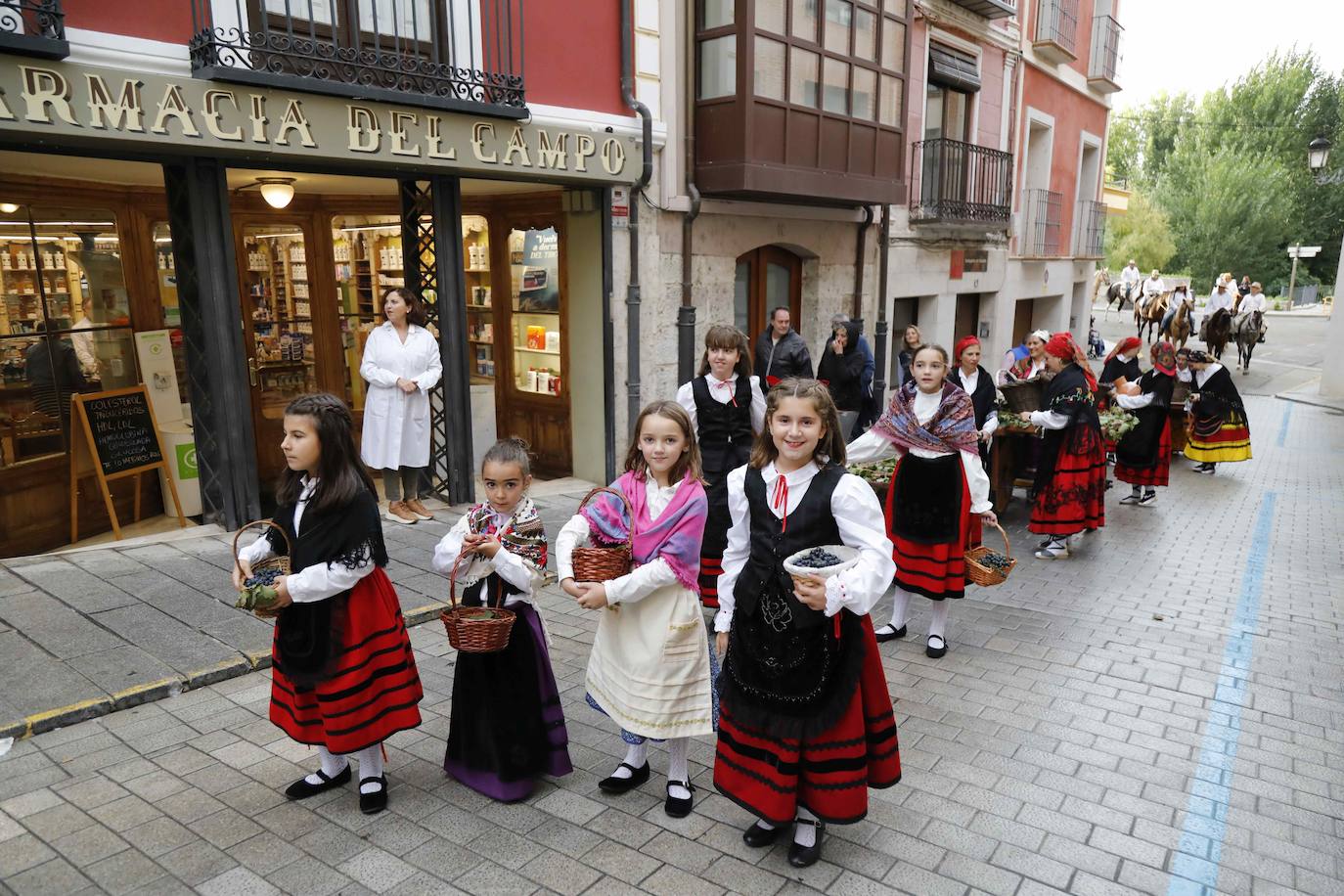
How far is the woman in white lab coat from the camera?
7691mm

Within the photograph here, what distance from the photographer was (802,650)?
10.9 ft

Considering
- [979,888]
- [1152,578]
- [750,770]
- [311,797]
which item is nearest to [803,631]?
[750,770]

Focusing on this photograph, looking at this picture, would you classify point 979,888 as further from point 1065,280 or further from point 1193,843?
point 1065,280

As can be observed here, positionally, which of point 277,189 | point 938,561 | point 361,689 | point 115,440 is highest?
point 277,189

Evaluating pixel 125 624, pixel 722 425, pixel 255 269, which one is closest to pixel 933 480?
pixel 722 425

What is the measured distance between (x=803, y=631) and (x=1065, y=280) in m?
19.2

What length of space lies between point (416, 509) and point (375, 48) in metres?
3.82

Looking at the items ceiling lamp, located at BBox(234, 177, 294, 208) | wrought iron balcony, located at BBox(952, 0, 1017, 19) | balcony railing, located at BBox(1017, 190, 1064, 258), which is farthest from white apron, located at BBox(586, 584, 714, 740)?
balcony railing, located at BBox(1017, 190, 1064, 258)

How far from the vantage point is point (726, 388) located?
19.6 ft

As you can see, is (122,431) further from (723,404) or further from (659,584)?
(659,584)

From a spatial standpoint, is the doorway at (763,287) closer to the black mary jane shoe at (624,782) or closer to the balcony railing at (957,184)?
the balcony railing at (957,184)

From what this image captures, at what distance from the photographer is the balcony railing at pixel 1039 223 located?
17.8m

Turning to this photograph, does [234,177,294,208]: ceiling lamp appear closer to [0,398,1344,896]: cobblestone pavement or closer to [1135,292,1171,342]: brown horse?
[0,398,1344,896]: cobblestone pavement

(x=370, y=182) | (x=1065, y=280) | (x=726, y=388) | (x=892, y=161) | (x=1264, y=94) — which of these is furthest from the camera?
(x=1264, y=94)
